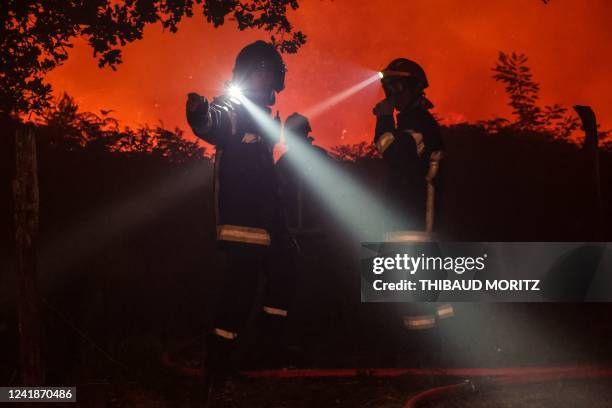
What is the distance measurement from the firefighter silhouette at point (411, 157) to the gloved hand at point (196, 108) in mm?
1701

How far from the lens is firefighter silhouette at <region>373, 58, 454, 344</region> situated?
5223 mm

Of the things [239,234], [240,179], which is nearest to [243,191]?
[240,179]

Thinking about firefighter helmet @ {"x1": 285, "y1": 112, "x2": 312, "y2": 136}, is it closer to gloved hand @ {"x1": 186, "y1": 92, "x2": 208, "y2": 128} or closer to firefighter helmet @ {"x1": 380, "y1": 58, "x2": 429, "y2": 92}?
firefighter helmet @ {"x1": 380, "y1": 58, "x2": 429, "y2": 92}

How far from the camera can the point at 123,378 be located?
5.34 meters

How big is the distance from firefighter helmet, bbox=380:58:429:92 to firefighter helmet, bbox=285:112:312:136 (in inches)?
36.6

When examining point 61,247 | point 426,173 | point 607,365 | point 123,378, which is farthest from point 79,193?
point 607,365

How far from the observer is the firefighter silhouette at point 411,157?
17.1 ft

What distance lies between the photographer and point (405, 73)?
5266 millimetres

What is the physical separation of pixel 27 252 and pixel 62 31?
445cm

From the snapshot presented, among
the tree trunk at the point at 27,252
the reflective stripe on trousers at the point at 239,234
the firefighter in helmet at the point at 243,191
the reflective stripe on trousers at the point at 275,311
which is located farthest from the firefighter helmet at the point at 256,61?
the reflective stripe on trousers at the point at 275,311

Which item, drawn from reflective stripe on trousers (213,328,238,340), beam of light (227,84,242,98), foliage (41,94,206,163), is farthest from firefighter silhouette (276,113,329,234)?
→ foliage (41,94,206,163)

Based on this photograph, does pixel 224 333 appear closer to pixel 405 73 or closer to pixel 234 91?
pixel 234 91
